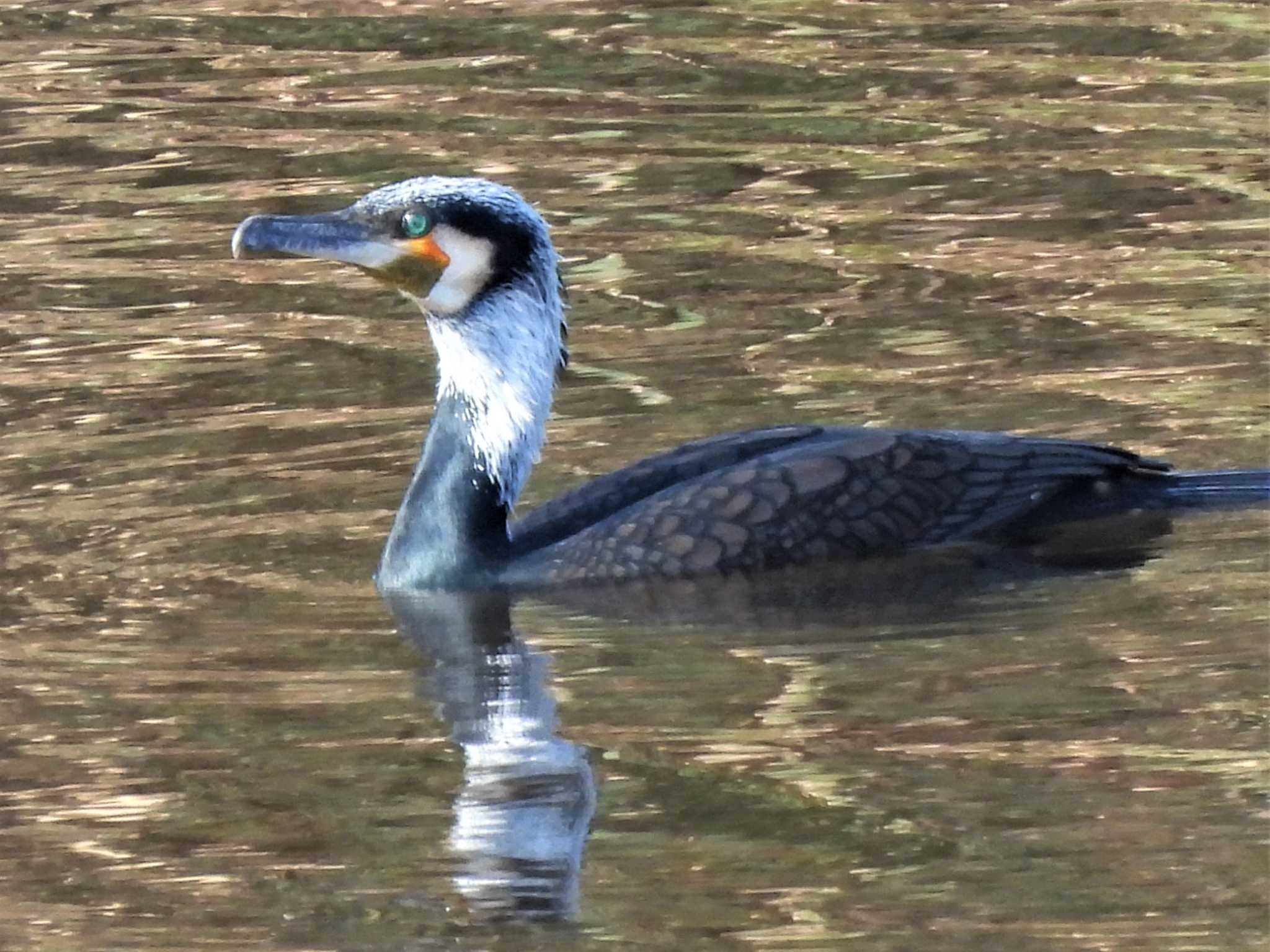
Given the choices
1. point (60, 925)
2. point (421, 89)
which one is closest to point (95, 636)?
point (60, 925)

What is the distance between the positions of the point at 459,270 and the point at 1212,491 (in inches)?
89.8

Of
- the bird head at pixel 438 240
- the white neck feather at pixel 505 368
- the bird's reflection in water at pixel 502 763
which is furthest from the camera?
the white neck feather at pixel 505 368

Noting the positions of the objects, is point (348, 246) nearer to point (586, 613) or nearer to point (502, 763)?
point (586, 613)

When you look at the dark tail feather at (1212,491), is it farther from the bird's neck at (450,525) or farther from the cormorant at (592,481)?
the bird's neck at (450,525)

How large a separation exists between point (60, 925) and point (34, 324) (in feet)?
19.3

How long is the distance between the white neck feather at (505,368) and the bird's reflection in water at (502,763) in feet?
1.49

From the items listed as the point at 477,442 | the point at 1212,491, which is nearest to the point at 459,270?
the point at 477,442

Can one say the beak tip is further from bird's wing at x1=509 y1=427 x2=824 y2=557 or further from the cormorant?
bird's wing at x1=509 y1=427 x2=824 y2=557

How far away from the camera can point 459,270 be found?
8.73 meters

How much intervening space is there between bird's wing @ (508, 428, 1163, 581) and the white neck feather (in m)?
0.33

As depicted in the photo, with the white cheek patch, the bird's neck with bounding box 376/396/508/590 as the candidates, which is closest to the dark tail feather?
the bird's neck with bounding box 376/396/508/590

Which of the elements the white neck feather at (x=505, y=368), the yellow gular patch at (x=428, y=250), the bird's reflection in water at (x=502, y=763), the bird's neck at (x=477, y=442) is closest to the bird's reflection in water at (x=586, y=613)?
the bird's reflection in water at (x=502, y=763)

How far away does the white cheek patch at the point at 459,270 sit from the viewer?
8680 mm

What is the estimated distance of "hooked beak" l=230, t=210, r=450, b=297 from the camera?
8406 mm
